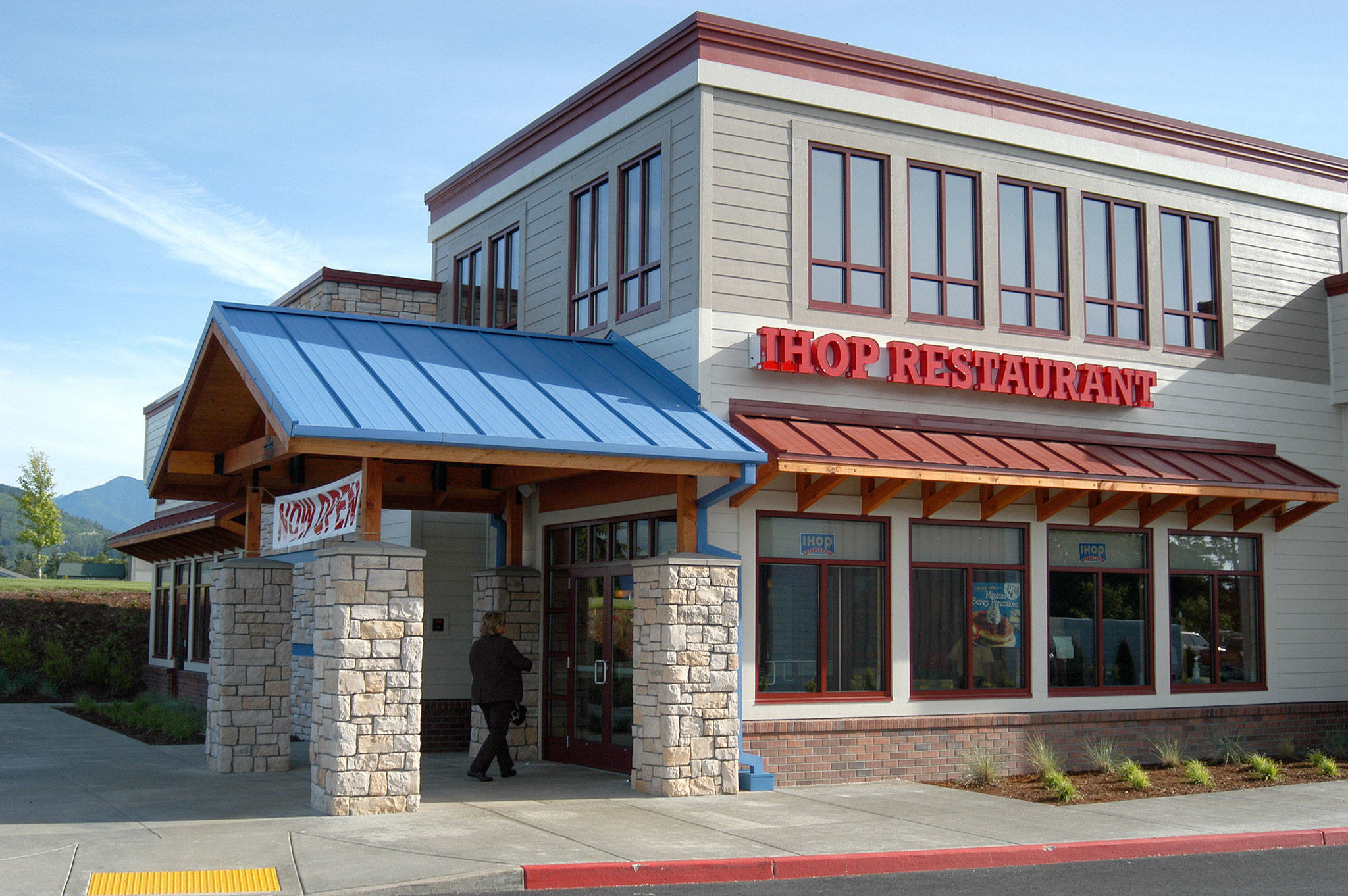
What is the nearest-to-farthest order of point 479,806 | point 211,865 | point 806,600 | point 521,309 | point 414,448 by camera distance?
point 211,865
point 414,448
point 479,806
point 806,600
point 521,309

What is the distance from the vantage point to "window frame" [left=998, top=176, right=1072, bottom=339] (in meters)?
16.0

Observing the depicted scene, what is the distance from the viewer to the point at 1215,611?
17.0 m

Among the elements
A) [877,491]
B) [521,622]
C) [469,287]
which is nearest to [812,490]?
[877,491]

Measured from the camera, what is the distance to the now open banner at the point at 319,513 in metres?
12.2

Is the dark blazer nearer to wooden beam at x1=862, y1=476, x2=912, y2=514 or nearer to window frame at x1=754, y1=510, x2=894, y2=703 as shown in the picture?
window frame at x1=754, y1=510, x2=894, y2=703

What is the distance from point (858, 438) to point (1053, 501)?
Result: 3.00m

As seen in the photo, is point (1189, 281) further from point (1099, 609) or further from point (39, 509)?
point (39, 509)

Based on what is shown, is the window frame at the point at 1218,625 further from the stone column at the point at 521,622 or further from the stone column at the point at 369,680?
the stone column at the point at 369,680

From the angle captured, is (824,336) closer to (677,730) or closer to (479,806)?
(677,730)

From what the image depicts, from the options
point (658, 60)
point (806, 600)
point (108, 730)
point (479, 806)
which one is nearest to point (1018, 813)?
point (806, 600)

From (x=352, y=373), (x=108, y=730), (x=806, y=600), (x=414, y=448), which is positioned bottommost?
(x=108, y=730)

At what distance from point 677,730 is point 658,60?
770 centimetres

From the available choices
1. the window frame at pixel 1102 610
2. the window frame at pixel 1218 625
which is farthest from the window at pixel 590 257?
the window frame at pixel 1218 625

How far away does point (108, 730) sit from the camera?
65.5 ft
